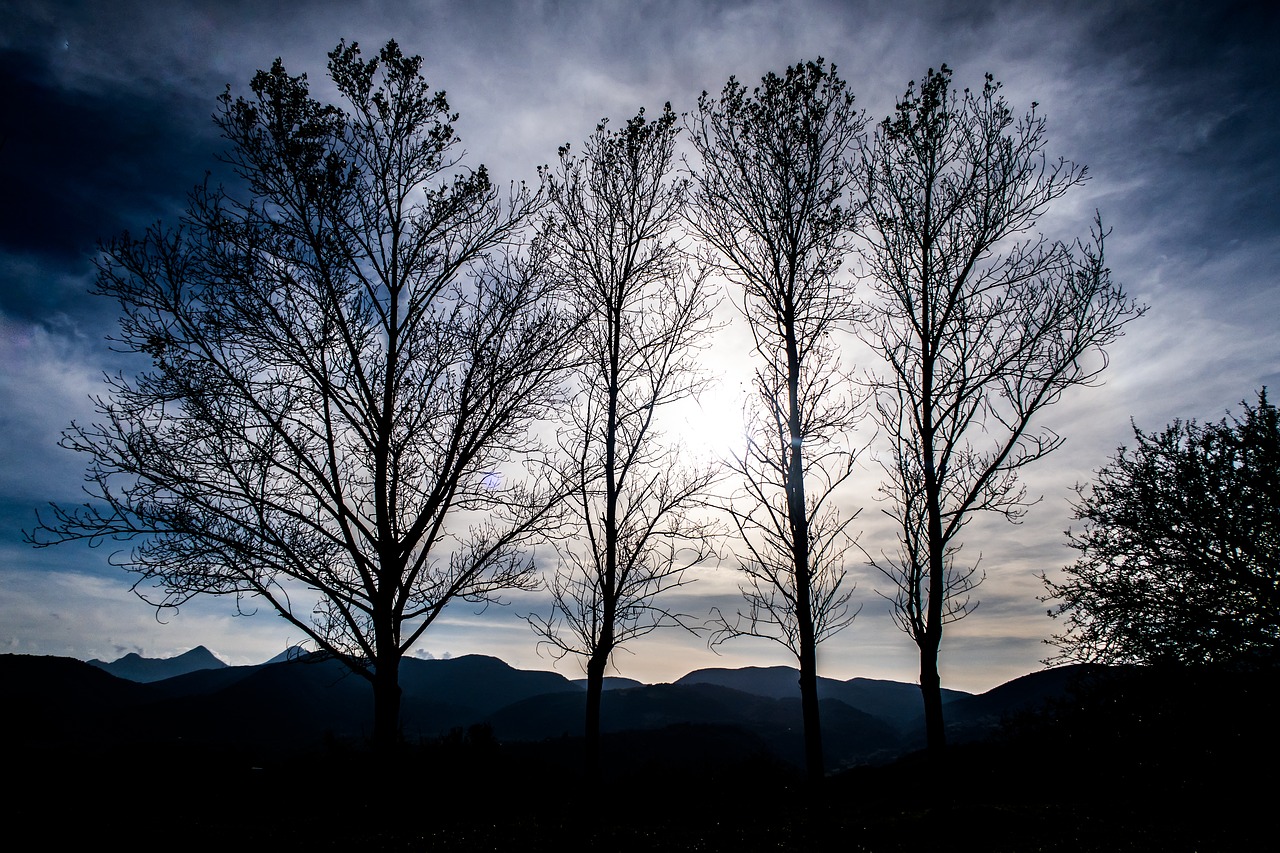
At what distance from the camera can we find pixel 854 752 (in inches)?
6014

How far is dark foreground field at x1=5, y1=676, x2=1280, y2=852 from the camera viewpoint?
9.63 meters

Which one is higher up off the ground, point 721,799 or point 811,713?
point 811,713

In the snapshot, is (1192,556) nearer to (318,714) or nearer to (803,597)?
(803,597)

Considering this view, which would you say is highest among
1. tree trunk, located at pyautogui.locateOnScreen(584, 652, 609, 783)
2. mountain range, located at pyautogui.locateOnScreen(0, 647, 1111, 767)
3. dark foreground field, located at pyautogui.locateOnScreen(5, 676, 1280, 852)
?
tree trunk, located at pyautogui.locateOnScreen(584, 652, 609, 783)

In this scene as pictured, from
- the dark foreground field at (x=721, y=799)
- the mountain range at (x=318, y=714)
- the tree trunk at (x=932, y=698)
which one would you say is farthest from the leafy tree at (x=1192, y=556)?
the mountain range at (x=318, y=714)

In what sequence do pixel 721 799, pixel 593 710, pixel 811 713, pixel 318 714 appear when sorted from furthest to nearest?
pixel 318 714 → pixel 721 799 → pixel 593 710 → pixel 811 713

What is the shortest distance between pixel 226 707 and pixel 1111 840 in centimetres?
20030

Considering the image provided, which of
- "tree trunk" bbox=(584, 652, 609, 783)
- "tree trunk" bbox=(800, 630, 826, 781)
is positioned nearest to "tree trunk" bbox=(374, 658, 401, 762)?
"tree trunk" bbox=(584, 652, 609, 783)

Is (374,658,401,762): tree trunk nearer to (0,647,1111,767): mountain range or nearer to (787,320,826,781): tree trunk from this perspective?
(787,320,826,781): tree trunk

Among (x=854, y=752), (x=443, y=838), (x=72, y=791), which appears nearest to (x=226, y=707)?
(x=854, y=752)

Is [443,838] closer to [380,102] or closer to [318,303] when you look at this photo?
[318,303]

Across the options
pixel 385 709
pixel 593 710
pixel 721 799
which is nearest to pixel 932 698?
pixel 593 710

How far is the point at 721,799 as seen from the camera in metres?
17.8

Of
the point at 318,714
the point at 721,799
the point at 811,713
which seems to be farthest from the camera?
the point at 318,714
